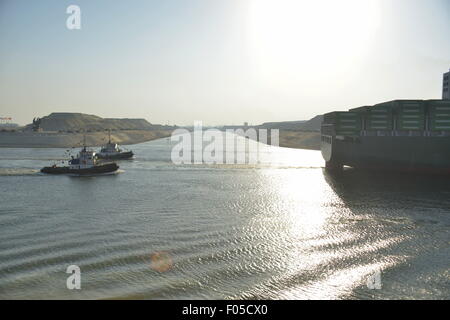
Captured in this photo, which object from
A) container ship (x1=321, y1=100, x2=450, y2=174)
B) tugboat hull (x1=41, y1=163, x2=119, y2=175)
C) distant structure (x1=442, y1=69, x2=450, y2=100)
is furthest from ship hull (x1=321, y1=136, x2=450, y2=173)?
tugboat hull (x1=41, y1=163, x2=119, y2=175)

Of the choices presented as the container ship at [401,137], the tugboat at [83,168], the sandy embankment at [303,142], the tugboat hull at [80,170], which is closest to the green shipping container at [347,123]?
the container ship at [401,137]

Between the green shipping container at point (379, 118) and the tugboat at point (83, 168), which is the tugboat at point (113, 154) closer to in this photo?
the tugboat at point (83, 168)

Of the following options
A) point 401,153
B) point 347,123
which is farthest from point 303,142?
point 401,153

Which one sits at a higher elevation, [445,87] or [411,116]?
[445,87]

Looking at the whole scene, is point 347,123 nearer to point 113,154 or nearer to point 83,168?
point 83,168

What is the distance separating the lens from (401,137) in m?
52.0

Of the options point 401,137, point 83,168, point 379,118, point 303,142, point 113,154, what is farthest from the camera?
point 303,142

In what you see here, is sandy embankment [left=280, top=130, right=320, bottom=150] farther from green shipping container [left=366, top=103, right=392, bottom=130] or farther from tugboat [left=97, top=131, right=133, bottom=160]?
tugboat [left=97, top=131, right=133, bottom=160]

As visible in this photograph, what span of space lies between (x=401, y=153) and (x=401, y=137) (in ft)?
7.86

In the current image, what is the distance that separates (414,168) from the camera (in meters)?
50.8

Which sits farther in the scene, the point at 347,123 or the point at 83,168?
the point at 347,123

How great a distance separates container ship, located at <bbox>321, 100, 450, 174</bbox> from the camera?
50.4 m
